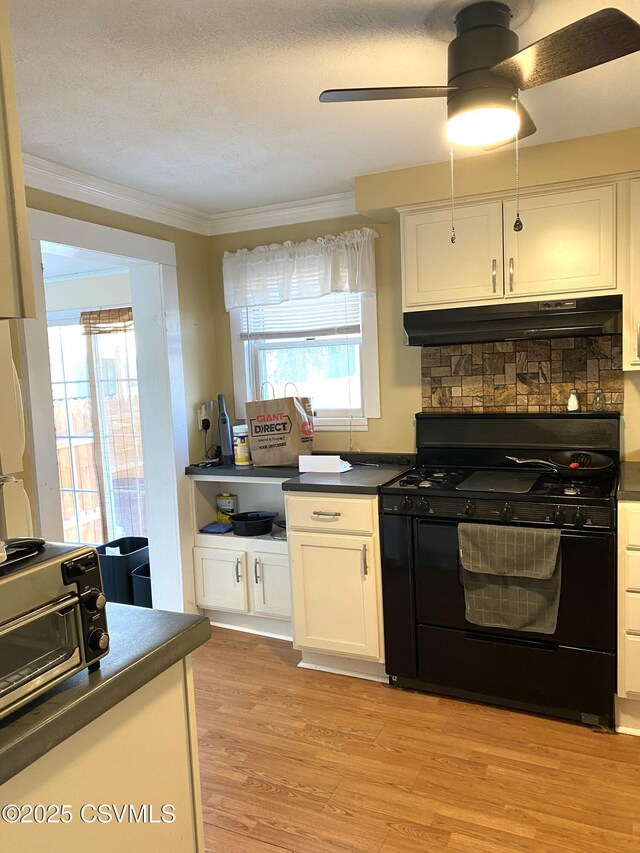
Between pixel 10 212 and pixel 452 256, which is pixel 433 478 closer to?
pixel 452 256

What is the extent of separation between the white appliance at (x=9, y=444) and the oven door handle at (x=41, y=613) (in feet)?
0.63

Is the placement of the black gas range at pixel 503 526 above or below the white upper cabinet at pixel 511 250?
below

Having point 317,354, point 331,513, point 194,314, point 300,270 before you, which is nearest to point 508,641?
point 331,513

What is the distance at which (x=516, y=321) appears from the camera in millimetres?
2805

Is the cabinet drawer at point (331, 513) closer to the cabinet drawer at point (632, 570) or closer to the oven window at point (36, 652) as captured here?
the cabinet drawer at point (632, 570)

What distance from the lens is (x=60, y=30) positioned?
1661mm

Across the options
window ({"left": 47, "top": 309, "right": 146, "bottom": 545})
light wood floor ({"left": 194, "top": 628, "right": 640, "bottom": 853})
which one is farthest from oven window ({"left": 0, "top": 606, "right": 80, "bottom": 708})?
window ({"left": 47, "top": 309, "right": 146, "bottom": 545})

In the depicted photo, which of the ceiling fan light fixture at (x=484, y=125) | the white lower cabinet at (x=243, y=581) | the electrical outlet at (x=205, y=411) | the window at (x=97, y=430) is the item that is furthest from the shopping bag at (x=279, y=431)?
the ceiling fan light fixture at (x=484, y=125)

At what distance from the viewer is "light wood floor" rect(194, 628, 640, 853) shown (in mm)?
1973

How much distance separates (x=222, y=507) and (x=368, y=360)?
125 cm

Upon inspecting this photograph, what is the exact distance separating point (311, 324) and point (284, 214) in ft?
2.09

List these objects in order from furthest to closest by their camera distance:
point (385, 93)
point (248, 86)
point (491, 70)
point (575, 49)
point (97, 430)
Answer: point (97, 430) → point (248, 86) → point (385, 93) → point (491, 70) → point (575, 49)

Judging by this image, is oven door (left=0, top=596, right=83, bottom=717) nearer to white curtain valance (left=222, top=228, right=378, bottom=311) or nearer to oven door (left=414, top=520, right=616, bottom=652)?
oven door (left=414, top=520, right=616, bottom=652)

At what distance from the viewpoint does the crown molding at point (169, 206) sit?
108 inches
